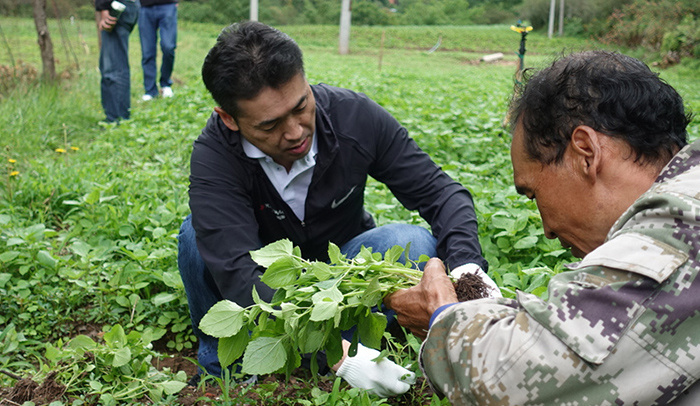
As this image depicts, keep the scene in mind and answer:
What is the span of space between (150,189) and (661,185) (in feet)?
10.1

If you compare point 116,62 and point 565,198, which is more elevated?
point 565,198

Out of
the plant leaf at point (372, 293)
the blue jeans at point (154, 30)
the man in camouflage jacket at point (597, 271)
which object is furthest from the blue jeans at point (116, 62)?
the man in camouflage jacket at point (597, 271)

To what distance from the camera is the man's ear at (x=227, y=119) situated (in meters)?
2.21

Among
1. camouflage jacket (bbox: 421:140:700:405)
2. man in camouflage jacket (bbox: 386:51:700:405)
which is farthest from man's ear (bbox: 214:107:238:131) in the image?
camouflage jacket (bbox: 421:140:700:405)

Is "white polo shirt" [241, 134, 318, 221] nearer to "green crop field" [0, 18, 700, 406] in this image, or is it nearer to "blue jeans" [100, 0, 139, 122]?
"green crop field" [0, 18, 700, 406]

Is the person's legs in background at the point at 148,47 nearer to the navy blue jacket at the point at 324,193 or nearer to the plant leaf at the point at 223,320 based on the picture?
the navy blue jacket at the point at 324,193

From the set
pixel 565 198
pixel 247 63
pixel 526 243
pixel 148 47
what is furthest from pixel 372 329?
pixel 148 47

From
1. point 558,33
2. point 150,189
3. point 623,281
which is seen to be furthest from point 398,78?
point 558,33

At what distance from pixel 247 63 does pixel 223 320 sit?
88 cm

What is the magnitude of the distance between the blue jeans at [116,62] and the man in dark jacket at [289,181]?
391cm

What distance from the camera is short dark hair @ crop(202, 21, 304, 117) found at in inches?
81.4

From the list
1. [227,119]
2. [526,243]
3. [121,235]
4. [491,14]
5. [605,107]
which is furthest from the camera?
[491,14]

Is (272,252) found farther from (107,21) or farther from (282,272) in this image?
(107,21)

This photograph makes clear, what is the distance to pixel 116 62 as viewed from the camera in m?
5.77
